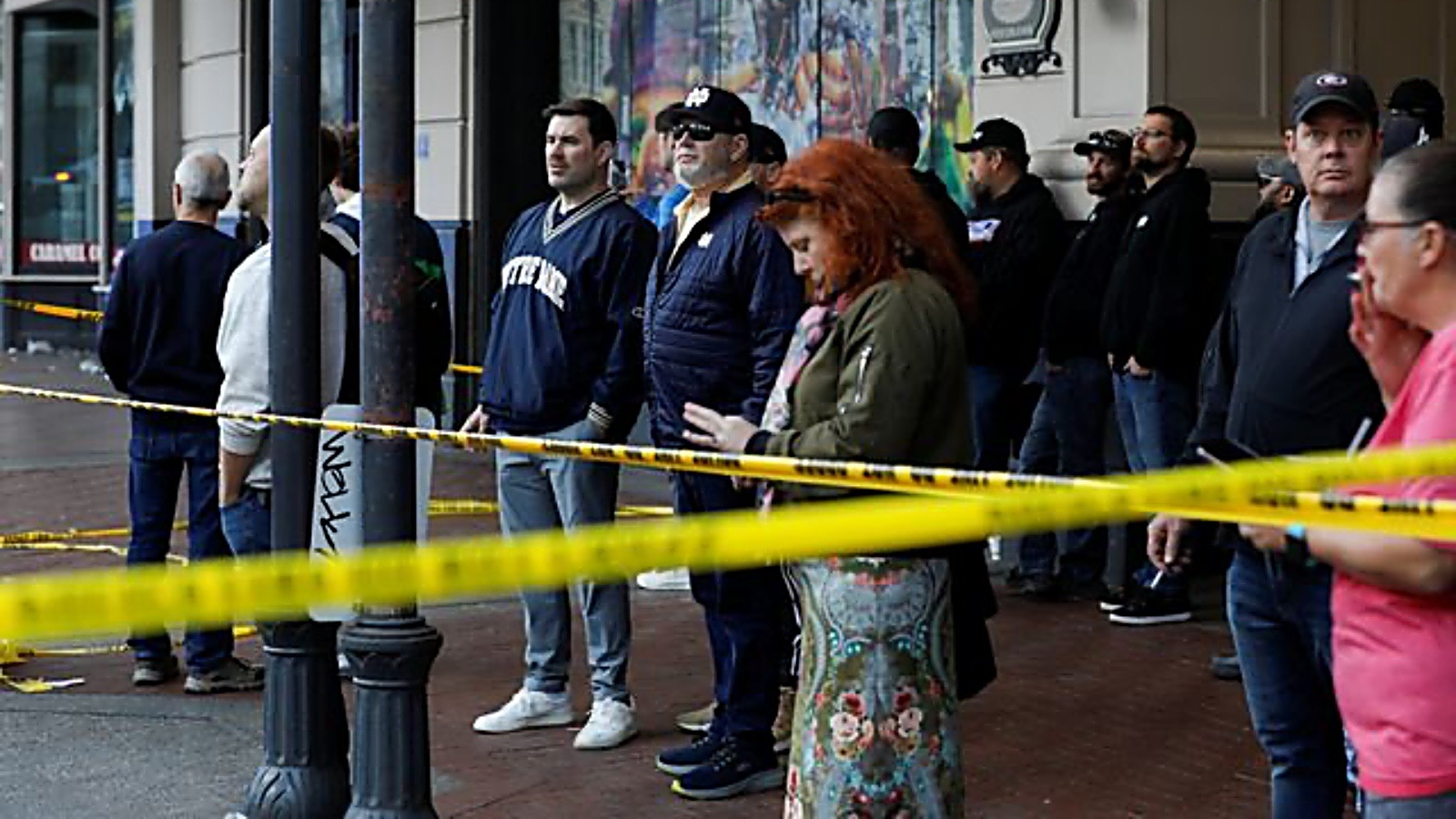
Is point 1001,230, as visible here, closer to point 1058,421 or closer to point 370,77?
point 1058,421

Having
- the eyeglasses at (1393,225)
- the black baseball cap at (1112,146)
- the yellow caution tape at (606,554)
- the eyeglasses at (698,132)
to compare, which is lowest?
the yellow caution tape at (606,554)

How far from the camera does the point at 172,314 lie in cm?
845

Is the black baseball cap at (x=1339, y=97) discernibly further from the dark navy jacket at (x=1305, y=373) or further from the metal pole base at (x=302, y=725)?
the metal pole base at (x=302, y=725)

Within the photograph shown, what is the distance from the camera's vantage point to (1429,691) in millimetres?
3510

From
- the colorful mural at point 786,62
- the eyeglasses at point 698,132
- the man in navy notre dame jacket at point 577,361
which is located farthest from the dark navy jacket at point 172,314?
the colorful mural at point 786,62

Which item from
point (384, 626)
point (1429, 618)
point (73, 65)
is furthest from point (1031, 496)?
point (73, 65)

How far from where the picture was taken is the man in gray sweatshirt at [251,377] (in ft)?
24.8

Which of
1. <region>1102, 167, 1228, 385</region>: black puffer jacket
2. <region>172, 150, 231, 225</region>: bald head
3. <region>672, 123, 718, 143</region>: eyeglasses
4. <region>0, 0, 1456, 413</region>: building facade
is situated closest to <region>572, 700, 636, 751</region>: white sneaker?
<region>672, 123, 718, 143</region>: eyeglasses

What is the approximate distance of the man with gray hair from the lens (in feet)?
27.7

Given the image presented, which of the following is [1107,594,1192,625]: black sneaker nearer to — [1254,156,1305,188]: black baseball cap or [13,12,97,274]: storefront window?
[1254,156,1305,188]: black baseball cap

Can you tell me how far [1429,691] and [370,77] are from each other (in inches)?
130

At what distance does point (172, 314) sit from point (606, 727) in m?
2.34

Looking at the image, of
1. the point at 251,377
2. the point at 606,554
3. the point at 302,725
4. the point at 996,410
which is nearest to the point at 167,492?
the point at 251,377

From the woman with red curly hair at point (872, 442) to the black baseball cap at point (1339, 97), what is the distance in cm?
86
